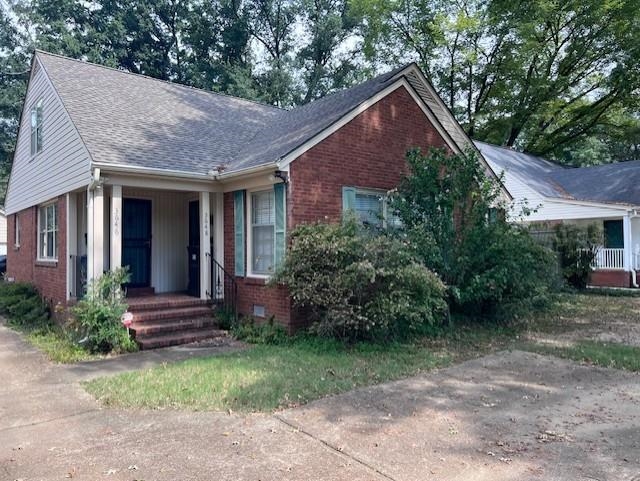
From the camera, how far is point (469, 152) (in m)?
9.01

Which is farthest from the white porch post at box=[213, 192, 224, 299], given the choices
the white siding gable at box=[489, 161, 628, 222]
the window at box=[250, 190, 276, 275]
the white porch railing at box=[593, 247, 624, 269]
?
the white porch railing at box=[593, 247, 624, 269]

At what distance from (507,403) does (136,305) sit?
251 inches

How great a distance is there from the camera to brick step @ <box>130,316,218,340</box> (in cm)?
795

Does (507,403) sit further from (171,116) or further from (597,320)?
(171,116)

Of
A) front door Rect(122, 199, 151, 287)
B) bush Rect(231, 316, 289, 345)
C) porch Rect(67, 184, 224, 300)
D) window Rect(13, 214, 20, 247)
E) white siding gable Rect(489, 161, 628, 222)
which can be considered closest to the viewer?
bush Rect(231, 316, 289, 345)

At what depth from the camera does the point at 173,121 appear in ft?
36.2

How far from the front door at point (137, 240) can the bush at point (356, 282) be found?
4291 millimetres

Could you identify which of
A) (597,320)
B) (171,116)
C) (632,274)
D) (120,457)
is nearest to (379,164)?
(171,116)

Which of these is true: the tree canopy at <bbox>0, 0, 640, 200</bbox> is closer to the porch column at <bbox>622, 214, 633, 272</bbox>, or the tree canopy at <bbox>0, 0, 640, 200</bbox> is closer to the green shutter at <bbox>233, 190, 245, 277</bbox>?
the porch column at <bbox>622, 214, 633, 272</bbox>

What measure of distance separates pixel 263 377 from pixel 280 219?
3.33m

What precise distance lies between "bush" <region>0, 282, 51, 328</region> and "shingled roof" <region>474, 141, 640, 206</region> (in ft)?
59.1

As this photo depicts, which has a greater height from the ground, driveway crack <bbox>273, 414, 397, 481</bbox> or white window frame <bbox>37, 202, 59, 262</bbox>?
white window frame <bbox>37, 202, 59, 262</bbox>

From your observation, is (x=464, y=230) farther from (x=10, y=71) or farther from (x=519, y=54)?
(x=10, y=71)

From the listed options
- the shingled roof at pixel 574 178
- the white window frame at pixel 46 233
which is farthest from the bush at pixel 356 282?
the shingled roof at pixel 574 178
